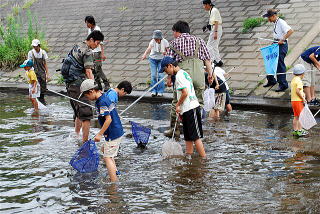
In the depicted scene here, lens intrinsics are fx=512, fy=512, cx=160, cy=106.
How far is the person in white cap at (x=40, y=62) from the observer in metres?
12.6

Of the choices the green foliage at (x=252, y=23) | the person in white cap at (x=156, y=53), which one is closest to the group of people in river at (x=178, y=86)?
the person in white cap at (x=156, y=53)

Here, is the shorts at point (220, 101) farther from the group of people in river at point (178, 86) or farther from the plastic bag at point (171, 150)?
the plastic bag at point (171, 150)

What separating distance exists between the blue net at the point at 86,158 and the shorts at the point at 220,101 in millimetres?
4061

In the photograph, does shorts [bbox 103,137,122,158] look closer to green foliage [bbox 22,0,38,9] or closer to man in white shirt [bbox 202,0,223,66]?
man in white shirt [bbox 202,0,223,66]

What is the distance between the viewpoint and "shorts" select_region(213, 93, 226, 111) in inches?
406

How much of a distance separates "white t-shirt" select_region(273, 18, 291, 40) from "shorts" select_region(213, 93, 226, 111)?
2271 millimetres

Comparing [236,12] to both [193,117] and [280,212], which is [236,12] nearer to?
[193,117]

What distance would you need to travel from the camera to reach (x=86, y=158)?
6770 mm

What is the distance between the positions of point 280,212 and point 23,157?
4.27 meters

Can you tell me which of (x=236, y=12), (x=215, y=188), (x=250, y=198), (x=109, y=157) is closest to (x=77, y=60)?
(x=109, y=157)

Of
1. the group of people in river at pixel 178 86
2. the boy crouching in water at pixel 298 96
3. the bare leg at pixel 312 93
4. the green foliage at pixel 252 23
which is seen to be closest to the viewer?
the group of people in river at pixel 178 86

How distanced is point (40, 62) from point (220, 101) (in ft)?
16.3

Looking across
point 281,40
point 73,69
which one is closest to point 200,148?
point 73,69

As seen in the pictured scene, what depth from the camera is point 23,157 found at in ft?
25.9
